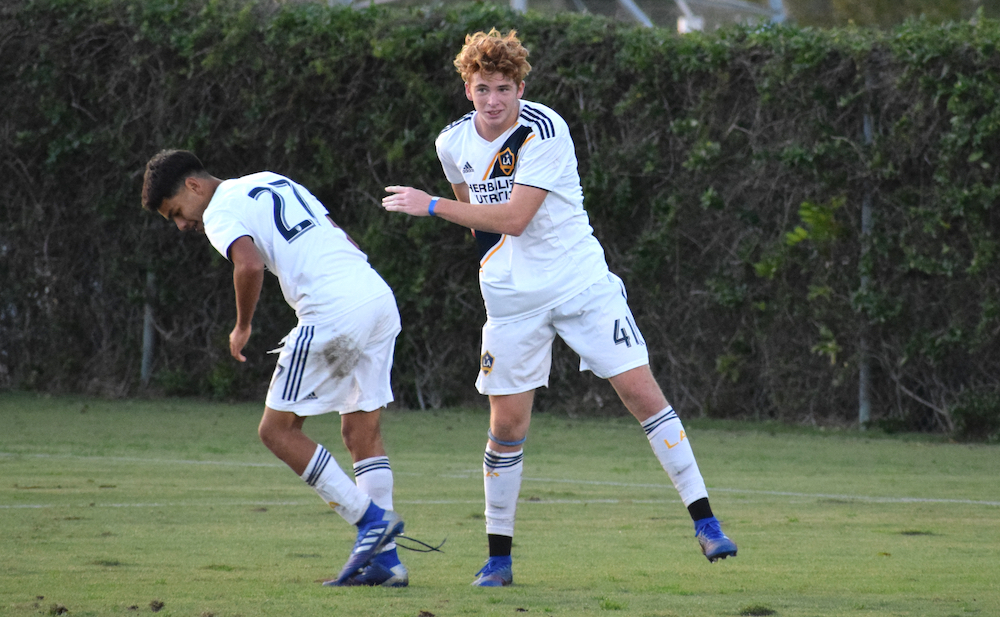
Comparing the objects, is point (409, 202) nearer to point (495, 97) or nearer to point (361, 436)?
point (495, 97)

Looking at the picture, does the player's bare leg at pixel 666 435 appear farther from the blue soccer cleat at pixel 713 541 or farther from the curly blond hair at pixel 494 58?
the curly blond hair at pixel 494 58

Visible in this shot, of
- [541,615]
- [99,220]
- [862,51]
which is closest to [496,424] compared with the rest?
[541,615]

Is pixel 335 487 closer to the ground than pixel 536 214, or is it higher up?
closer to the ground

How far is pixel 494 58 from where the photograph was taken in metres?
5.15

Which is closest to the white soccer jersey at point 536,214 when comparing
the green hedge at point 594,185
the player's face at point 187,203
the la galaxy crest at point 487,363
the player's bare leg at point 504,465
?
the la galaxy crest at point 487,363

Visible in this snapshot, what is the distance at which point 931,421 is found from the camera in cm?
1192

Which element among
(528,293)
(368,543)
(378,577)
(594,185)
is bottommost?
(378,577)

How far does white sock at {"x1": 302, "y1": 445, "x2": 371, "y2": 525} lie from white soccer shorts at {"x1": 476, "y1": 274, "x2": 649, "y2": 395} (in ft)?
2.01

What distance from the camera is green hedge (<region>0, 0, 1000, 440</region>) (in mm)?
11586

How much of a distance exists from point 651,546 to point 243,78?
29.9 feet

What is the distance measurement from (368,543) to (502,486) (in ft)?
1.91

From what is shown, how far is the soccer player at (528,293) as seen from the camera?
205 inches

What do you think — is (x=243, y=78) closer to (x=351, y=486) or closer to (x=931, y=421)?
(x=931, y=421)

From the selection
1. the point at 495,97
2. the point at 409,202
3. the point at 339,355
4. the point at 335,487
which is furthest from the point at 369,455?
the point at 495,97
